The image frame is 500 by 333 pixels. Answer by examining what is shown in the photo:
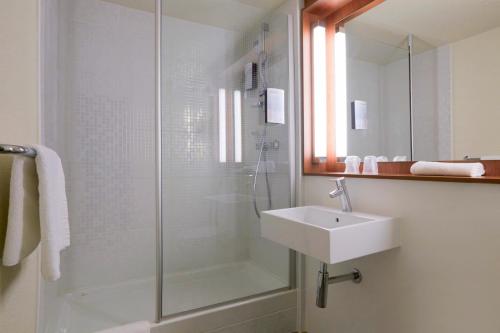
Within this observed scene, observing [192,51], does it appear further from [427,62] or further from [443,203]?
[443,203]

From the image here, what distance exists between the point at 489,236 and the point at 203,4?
1877mm

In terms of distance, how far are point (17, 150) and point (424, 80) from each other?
1640mm

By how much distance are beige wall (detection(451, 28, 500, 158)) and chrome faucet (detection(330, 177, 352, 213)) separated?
0.49 meters

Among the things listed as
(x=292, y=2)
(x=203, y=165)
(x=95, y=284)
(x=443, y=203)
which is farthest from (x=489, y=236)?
(x=95, y=284)

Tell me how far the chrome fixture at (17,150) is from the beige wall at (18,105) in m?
0.27

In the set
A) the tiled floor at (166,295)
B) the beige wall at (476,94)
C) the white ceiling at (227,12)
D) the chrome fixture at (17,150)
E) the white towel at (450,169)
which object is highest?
the white ceiling at (227,12)

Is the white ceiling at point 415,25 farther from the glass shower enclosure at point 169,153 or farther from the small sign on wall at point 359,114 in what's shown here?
the glass shower enclosure at point 169,153

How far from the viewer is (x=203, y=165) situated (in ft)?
5.58

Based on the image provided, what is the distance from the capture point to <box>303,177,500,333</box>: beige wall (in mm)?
925

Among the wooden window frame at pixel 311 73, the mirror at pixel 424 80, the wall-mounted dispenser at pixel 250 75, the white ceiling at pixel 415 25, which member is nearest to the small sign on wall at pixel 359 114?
the mirror at pixel 424 80

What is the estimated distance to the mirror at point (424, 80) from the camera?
1.10m

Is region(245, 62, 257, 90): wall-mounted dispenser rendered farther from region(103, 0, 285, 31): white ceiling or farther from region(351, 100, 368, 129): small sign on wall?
region(351, 100, 368, 129): small sign on wall

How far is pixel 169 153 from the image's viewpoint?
1553 mm

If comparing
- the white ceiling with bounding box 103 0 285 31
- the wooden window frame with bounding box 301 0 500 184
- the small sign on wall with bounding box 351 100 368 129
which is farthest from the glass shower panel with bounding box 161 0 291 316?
the small sign on wall with bounding box 351 100 368 129
